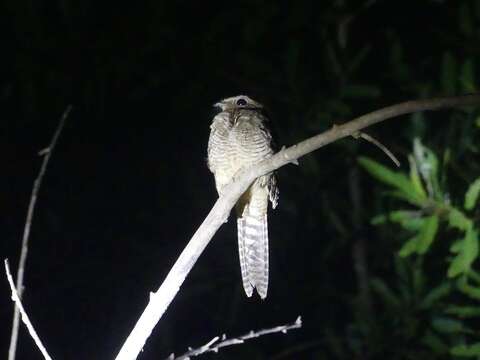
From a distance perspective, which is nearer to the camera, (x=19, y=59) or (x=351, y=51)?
(x=19, y=59)

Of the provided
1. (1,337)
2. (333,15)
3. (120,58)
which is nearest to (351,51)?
(333,15)

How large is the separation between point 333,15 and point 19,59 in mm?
A: 1589

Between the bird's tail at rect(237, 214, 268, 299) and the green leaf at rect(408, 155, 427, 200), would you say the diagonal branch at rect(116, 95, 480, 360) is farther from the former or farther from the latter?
the green leaf at rect(408, 155, 427, 200)

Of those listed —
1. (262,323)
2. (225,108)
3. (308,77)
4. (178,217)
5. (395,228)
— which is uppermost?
(308,77)

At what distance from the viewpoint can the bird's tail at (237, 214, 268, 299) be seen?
2.58 m

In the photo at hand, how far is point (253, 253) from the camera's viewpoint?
8.83 ft

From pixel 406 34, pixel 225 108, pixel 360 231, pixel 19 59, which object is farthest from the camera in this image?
pixel 406 34

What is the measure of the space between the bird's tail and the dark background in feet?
2.71

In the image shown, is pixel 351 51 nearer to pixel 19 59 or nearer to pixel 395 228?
pixel 395 228

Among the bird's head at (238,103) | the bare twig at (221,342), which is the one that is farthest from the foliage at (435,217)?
the bare twig at (221,342)

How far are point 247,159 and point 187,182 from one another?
1.22 meters

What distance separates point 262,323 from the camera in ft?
13.8

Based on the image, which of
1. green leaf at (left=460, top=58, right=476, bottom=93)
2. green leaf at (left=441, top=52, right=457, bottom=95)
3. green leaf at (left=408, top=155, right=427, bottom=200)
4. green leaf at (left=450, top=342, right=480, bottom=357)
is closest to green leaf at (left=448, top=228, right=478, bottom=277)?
green leaf at (left=408, top=155, right=427, bottom=200)

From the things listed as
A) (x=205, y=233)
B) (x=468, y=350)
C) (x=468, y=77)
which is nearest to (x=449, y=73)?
(x=468, y=77)
